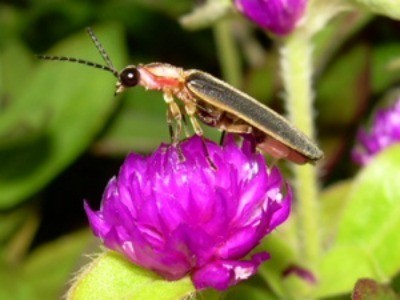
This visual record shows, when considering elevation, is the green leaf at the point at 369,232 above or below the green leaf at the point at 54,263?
below

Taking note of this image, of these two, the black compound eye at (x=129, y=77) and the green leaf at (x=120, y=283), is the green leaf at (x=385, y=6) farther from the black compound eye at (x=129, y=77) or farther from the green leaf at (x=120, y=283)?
the green leaf at (x=120, y=283)

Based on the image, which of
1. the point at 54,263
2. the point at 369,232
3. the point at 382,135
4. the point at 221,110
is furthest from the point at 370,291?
the point at 54,263

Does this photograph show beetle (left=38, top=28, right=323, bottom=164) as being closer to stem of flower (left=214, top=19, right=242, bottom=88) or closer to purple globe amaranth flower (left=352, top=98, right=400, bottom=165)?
purple globe amaranth flower (left=352, top=98, right=400, bottom=165)

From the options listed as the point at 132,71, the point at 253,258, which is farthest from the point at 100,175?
the point at 253,258

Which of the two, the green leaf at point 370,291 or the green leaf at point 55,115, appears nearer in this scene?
the green leaf at point 370,291

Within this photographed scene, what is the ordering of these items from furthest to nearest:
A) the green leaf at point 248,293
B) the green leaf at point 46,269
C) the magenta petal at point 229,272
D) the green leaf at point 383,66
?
1. the green leaf at point 383,66
2. the green leaf at point 46,269
3. the green leaf at point 248,293
4. the magenta petal at point 229,272

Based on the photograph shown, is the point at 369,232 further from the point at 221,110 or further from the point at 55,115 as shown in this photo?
the point at 55,115

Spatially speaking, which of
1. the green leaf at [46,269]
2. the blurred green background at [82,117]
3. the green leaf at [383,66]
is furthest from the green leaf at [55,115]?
the green leaf at [383,66]
